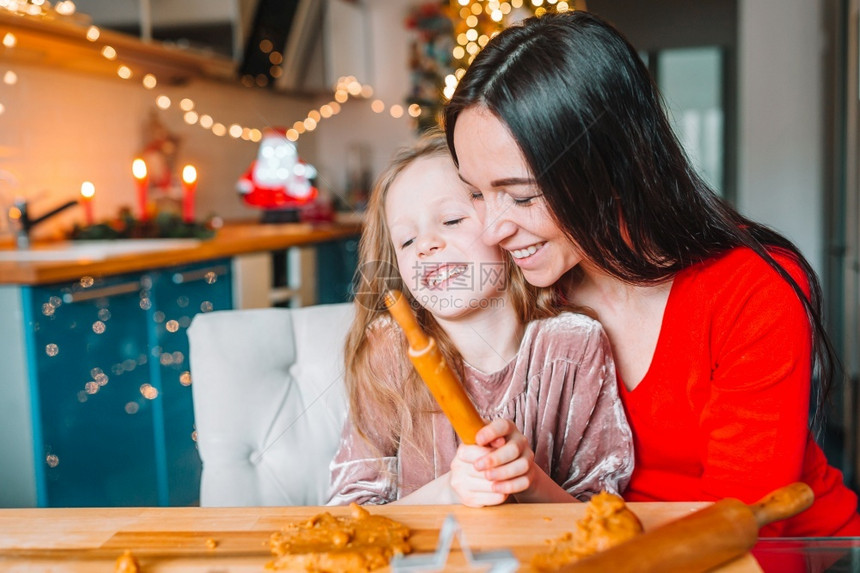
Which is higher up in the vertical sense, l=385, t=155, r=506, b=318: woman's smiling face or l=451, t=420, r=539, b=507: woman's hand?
l=385, t=155, r=506, b=318: woman's smiling face

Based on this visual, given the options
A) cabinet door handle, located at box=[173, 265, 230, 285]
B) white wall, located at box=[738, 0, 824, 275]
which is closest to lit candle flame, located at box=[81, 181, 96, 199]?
cabinet door handle, located at box=[173, 265, 230, 285]

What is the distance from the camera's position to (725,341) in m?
0.99

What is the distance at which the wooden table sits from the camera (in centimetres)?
62

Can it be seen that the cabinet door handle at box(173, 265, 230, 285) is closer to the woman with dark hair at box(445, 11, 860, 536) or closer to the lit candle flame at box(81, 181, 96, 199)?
the lit candle flame at box(81, 181, 96, 199)

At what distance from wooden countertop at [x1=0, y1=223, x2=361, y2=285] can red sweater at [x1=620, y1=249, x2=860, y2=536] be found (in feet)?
2.61

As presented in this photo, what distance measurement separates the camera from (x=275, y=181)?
3641 mm

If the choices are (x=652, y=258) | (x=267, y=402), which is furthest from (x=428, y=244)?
(x=267, y=402)

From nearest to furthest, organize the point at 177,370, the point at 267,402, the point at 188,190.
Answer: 1. the point at 267,402
2. the point at 177,370
3. the point at 188,190

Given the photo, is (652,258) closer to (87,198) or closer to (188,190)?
(87,198)

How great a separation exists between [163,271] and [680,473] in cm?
175

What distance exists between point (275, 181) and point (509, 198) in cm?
288

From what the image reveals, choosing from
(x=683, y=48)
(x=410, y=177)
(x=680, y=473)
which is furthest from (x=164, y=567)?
(x=683, y=48)

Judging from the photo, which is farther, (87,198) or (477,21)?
(87,198)

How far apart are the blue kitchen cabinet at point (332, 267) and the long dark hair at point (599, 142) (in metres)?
2.31
